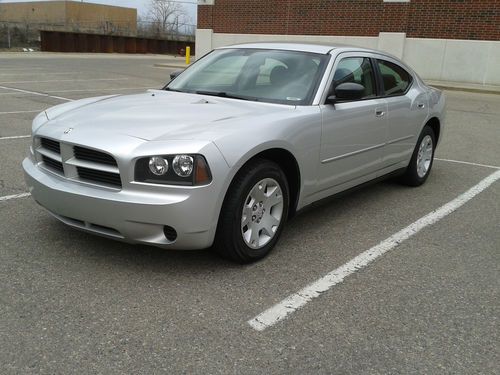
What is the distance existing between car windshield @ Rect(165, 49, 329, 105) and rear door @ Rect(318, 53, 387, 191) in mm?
202

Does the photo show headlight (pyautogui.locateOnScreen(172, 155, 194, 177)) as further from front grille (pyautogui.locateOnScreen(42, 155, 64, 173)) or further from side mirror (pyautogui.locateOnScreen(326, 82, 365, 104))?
side mirror (pyautogui.locateOnScreen(326, 82, 365, 104))

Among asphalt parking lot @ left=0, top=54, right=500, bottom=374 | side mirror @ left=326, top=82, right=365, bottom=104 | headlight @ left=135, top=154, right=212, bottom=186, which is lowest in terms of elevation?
asphalt parking lot @ left=0, top=54, right=500, bottom=374

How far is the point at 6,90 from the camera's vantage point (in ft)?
45.1

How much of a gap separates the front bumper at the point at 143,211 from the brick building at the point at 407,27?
17.7 metres

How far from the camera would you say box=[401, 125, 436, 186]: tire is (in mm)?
5961

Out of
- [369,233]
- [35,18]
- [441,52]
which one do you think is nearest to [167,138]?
[369,233]

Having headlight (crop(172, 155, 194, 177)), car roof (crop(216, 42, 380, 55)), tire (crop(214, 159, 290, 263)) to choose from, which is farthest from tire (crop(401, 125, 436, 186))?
headlight (crop(172, 155, 194, 177))

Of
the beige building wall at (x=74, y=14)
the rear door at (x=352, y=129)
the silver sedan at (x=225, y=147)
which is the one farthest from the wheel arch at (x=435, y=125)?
the beige building wall at (x=74, y=14)

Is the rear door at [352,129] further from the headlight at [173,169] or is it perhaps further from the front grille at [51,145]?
the front grille at [51,145]

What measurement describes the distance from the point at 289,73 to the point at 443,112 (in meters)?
2.80

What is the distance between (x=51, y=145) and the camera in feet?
12.3

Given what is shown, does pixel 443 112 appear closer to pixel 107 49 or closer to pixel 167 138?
pixel 167 138

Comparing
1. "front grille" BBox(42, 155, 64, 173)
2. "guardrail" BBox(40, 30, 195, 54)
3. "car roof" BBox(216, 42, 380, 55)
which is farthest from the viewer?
"guardrail" BBox(40, 30, 195, 54)

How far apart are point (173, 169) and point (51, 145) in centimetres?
106
